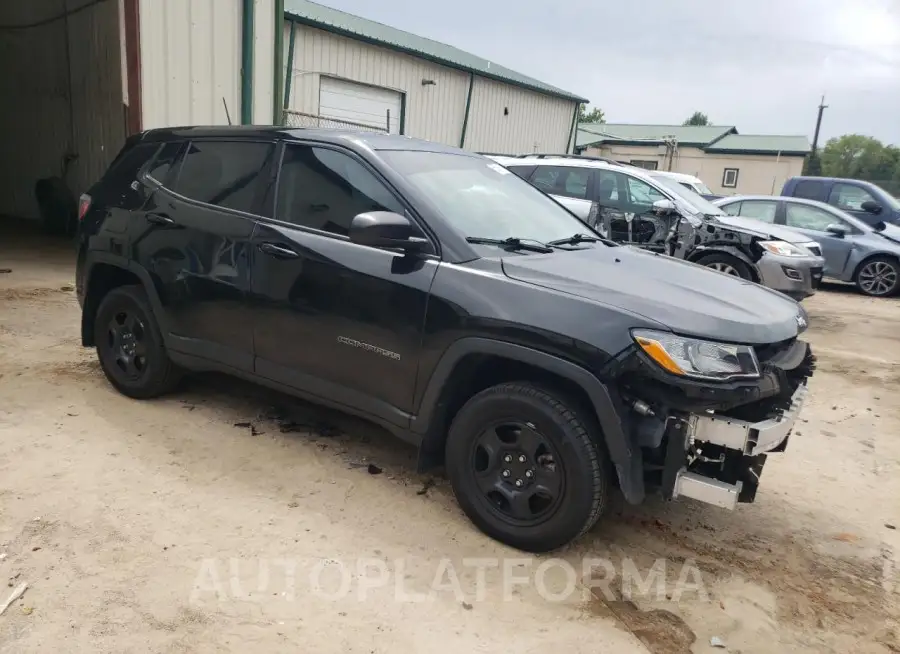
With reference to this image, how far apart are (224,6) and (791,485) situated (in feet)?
26.2

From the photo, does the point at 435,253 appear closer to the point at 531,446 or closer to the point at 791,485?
the point at 531,446

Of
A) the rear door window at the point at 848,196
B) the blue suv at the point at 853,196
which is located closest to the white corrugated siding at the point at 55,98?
the blue suv at the point at 853,196

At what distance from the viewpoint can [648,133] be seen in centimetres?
3791

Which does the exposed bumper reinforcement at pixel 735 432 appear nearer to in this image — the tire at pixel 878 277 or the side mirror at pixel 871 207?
the tire at pixel 878 277

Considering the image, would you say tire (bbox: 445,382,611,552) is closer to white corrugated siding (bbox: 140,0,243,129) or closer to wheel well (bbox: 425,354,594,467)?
wheel well (bbox: 425,354,594,467)

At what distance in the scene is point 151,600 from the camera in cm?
259

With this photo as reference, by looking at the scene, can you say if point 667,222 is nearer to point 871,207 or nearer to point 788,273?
point 788,273

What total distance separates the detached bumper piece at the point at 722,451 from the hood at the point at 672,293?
1.12 feet

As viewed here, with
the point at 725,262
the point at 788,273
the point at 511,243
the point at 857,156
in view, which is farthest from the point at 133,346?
the point at 857,156

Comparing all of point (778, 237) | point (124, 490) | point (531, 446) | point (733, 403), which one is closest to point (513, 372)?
point (531, 446)

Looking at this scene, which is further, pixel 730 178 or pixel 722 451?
pixel 730 178

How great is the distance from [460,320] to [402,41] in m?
14.5

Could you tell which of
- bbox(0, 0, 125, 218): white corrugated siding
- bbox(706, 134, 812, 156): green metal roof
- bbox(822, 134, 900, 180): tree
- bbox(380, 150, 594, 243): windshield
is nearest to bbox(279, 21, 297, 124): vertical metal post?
bbox(0, 0, 125, 218): white corrugated siding

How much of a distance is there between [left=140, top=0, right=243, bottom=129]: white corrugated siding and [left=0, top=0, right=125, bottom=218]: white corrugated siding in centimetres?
333
